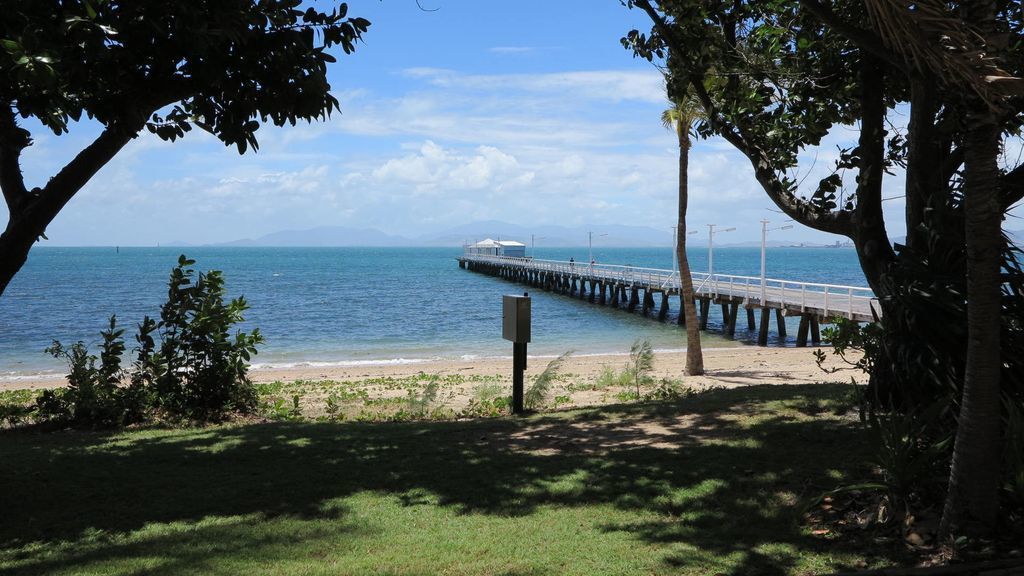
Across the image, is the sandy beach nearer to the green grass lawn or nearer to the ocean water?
the ocean water

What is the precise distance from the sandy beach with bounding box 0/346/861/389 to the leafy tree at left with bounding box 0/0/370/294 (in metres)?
11.4

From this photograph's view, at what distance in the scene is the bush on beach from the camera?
902 cm

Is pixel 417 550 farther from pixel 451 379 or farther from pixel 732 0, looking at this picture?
pixel 451 379

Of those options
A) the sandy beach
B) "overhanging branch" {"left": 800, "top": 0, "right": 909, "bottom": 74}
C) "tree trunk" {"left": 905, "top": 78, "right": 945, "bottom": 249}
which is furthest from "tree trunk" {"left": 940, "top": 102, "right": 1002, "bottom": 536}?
the sandy beach

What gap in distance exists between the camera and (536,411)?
32.5ft

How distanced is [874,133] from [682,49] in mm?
2593

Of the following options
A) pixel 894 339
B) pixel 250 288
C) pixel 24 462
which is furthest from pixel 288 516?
pixel 250 288

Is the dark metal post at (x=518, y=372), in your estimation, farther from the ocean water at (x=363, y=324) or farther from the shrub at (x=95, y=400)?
the ocean water at (x=363, y=324)

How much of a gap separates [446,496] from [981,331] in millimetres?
3503

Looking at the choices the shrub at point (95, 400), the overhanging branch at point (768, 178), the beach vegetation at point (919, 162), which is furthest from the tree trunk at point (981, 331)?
the shrub at point (95, 400)

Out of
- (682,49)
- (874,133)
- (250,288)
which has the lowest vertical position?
(250,288)

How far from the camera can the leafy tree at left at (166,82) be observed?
6008 mm

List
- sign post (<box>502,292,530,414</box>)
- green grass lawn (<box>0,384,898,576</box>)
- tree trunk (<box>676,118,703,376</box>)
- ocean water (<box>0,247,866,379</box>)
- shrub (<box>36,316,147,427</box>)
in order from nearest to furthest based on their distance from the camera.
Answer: green grass lawn (<box>0,384,898,576</box>)
shrub (<box>36,316,147,427</box>)
sign post (<box>502,292,530,414</box>)
tree trunk (<box>676,118,703,376</box>)
ocean water (<box>0,247,866,379</box>)

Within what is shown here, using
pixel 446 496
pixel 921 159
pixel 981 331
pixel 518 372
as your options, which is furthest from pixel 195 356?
pixel 981 331
